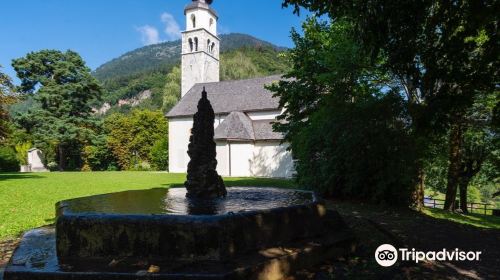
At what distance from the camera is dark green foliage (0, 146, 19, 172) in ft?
130

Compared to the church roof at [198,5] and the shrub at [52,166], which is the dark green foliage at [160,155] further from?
the church roof at [198,5]

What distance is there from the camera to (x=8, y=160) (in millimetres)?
39844

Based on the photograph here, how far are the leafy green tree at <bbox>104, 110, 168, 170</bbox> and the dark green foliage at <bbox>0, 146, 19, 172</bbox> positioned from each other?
10169 mm

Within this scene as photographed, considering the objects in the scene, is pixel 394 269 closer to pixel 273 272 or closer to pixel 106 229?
pixel 273 272

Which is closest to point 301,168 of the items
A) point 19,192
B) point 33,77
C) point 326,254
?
point 326,254

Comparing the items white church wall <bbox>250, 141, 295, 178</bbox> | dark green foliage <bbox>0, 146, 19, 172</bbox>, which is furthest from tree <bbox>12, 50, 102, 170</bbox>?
white church wall <bbox>250, 141, 295, 178</bbox>

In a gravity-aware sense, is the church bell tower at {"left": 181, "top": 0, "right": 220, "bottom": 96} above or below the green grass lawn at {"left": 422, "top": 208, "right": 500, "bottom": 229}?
above

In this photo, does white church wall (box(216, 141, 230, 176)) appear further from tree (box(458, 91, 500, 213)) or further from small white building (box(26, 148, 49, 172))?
small white building (box(26, 148, 49, 172))

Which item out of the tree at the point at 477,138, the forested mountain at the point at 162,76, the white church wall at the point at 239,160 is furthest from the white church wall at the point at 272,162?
the forested mountain at the point at 162,76

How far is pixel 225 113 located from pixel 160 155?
11619 mm

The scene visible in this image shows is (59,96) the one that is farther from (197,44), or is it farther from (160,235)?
(160,235)

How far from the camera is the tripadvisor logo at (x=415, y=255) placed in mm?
5723

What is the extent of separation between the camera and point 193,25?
45.8 m

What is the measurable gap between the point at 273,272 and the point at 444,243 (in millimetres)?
4335
